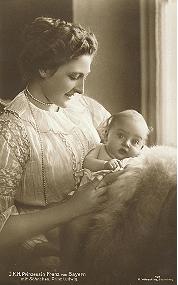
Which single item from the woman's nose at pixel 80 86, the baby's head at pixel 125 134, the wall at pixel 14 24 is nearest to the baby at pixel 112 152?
the baby's head at pixel 125 134

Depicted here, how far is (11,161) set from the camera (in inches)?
54.1

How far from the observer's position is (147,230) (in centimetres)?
136

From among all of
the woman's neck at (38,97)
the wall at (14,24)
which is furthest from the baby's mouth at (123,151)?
the wall at (14,24)

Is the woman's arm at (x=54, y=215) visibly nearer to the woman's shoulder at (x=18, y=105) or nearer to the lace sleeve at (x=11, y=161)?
the lace sleeve at (x=11, y=161)

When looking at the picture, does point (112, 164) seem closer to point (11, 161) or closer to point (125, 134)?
point (125, 134)

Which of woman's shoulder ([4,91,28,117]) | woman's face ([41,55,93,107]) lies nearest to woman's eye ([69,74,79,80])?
woman's face ([41,55,93,107])

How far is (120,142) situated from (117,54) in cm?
23

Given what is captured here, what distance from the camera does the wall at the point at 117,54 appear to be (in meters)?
1.39

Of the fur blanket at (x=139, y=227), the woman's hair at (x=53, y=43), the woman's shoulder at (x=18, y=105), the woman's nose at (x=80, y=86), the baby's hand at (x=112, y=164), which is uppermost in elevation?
the woman's hair at (x=53, y=43)

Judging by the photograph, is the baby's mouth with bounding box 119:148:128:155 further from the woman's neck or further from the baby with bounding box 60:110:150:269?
the woman's neck

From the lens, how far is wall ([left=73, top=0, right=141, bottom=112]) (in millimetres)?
1387

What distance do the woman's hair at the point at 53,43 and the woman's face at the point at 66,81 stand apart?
0.01 m

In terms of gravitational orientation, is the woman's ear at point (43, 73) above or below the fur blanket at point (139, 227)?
above

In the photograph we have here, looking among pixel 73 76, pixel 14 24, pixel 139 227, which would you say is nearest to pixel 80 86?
pixel 73 76
